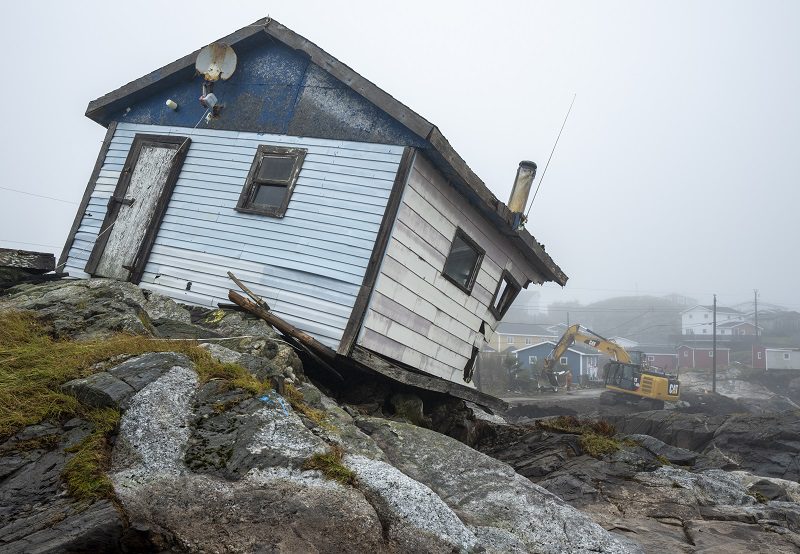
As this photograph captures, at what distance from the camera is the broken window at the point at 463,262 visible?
11156mm

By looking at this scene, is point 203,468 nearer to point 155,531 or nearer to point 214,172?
point 155,531

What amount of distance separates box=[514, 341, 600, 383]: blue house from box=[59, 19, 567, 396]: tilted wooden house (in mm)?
58556

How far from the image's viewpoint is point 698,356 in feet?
253

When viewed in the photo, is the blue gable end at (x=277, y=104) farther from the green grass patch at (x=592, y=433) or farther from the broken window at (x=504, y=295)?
the green grass patch at (x=592, y=433)

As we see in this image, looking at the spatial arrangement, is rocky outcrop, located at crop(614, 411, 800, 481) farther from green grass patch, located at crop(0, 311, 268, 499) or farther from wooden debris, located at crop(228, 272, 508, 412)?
green grass patch, located at crop(0, 311, 268, 499)

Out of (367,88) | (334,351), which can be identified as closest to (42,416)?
(334,351)

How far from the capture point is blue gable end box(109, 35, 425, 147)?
10.3 meters

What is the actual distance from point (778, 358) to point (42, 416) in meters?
79.3

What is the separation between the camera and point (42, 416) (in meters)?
5.34

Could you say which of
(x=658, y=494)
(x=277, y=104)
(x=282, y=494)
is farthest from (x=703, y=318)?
(x=282, y=494)

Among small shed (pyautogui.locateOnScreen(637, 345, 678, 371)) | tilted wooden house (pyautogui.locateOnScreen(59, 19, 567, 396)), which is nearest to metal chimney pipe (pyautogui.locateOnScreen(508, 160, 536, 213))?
tilted wooden house (pyautogui.locateOnScreen(59, 19, 567, 396))

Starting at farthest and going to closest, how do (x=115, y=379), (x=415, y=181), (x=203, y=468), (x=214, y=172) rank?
(x=214, y=172) → (x=415, y=181) → (x=115, y=379) → (x=203, y=468)

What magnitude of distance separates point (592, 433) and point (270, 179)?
7.10 m

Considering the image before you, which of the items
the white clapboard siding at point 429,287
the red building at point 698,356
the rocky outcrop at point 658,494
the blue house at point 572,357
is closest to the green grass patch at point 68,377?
the white clapboard siding at point 429,287
